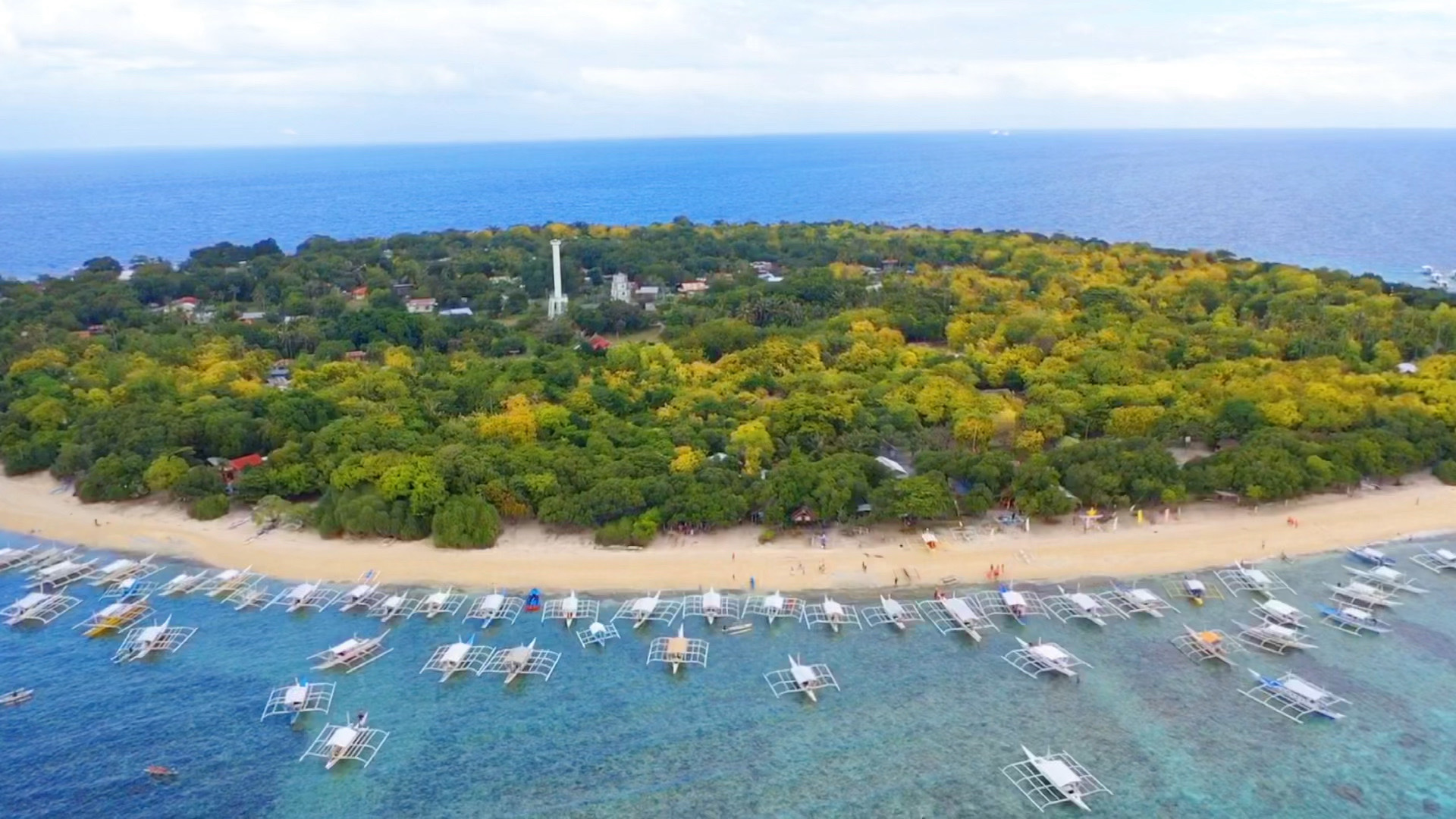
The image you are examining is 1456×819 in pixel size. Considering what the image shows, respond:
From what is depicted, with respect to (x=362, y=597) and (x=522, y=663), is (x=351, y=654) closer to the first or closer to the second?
(x=362, y=597)

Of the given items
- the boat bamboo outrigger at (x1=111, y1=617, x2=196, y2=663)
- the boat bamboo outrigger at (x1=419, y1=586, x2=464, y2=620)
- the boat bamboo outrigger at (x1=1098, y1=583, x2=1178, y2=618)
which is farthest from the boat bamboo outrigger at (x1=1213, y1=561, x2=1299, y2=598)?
the boat bamboo outrigger at (x1=111, y1=617, x2=196, y2=663)

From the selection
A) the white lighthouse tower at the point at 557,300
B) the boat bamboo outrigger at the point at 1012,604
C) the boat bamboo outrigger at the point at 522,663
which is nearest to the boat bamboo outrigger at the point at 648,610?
the boat bamboo outrigger at the point at 522,663

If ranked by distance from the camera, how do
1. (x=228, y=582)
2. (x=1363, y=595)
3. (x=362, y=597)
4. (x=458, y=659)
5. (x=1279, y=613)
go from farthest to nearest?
(x=228, y=582)
(x=362, y=597)
(x=1363, y=595)
(x=1279, y=613)
(x=458, y=659)

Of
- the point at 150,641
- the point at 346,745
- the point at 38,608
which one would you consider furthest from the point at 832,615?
the point at 38,608

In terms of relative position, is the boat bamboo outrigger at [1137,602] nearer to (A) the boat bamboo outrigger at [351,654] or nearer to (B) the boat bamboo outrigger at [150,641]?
(A) the boat bamboo outrigger at [351,654]

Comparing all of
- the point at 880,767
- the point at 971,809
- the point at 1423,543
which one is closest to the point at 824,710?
the point at 880,767
